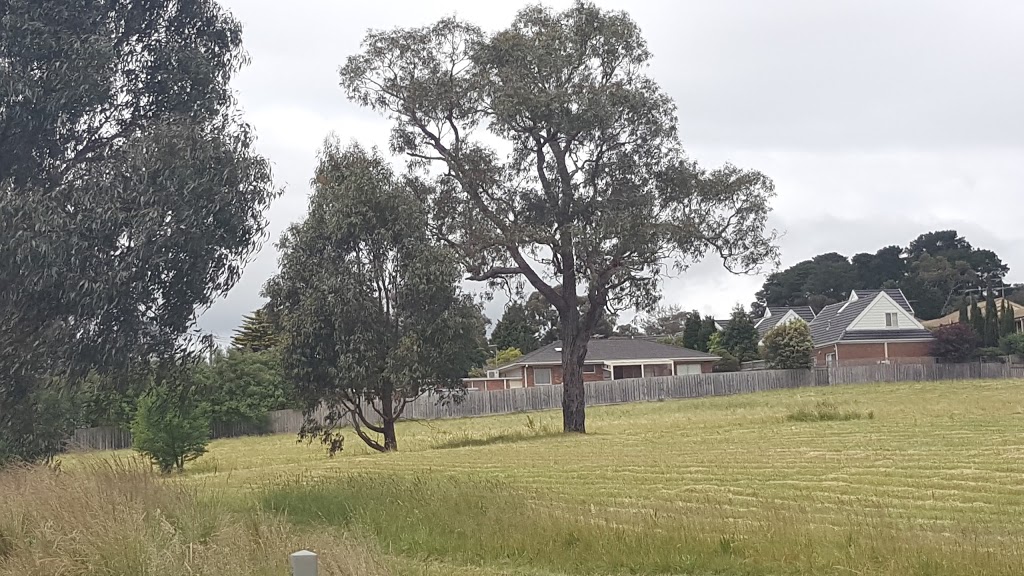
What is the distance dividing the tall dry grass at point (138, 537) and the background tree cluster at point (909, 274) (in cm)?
10572

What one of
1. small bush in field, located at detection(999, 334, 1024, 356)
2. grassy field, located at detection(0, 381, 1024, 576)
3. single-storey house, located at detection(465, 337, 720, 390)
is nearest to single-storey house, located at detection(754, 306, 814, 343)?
single-storey house, located at detection(465, 337, 720, 390)

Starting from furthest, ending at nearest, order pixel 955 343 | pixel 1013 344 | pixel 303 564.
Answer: pixel 1013 344 < pixel 955 343 < pixel 303 564

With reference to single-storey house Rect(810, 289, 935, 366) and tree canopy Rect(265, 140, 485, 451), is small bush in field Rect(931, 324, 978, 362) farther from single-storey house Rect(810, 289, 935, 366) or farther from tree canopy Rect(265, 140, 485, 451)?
tree canopy Rect(265, 140, 485, 451)

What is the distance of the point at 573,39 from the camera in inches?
1427

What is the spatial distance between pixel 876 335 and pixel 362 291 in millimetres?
50635

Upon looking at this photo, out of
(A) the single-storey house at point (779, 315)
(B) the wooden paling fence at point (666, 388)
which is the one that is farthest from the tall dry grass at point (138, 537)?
(A) the single-storey house at point (779, 315)

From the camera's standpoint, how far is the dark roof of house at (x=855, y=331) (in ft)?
242

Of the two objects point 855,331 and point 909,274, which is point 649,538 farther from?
point 909,274

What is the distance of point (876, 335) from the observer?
7381cm

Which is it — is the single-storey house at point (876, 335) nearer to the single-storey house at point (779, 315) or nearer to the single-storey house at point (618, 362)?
the single-storey house at point (618, 362)

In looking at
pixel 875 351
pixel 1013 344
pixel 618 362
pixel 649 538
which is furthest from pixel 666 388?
pixel 649 538

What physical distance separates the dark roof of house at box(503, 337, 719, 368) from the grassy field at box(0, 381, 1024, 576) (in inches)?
1818

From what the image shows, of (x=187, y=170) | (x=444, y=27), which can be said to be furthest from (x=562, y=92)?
(x=187, y=170)

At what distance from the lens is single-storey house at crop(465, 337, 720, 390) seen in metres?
73.1
